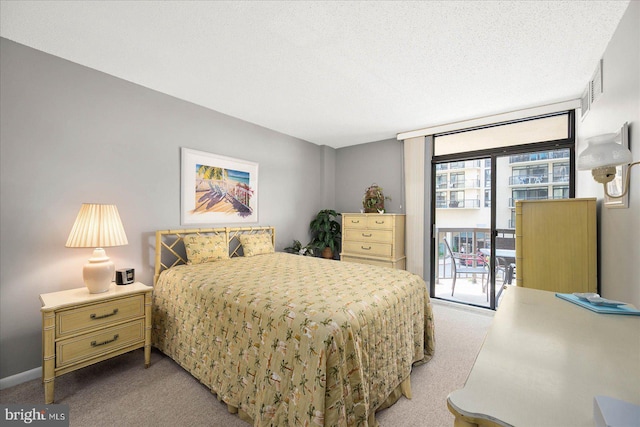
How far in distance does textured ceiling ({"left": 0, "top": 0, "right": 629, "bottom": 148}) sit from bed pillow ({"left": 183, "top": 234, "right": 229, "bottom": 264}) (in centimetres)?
163

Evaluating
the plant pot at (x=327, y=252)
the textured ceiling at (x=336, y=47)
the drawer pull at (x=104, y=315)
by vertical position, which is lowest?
the drawer pull at (x=104, y=315)

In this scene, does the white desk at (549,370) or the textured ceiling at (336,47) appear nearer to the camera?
the white desk at (549,370)

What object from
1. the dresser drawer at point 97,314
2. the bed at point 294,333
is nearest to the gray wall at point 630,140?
the bed at point 294,333

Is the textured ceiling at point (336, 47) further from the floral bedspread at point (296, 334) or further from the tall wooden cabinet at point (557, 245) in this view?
the floral bedspread at point (296, 334)

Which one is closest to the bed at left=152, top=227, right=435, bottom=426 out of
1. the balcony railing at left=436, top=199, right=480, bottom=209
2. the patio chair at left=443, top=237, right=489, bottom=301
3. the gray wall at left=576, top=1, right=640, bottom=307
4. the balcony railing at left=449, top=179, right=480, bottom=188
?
the gray wall at left=576, top=1, right=640, bottom=307

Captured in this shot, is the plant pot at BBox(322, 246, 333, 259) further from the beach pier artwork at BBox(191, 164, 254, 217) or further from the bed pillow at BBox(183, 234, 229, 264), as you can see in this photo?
the bed pillow at BBox(183, 234, 229, 264)

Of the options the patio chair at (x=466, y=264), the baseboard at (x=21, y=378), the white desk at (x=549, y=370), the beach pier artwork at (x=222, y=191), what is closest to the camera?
the white desk at (x=549, y=370)

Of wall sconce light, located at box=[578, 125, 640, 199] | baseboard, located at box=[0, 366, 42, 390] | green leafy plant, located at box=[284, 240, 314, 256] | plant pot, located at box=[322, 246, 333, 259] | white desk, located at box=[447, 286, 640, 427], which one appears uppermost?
wall sconce light, located at box=[578, 125, 640, 199]

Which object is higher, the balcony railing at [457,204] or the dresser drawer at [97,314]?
the balcony railing at [457,204]

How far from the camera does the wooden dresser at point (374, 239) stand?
407 centimetres

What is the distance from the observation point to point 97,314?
2.11 m

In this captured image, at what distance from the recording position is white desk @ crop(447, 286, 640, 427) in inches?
25.0

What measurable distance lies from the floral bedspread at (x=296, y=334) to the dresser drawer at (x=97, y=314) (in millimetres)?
288

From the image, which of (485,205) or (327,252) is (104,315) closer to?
(327,252)
